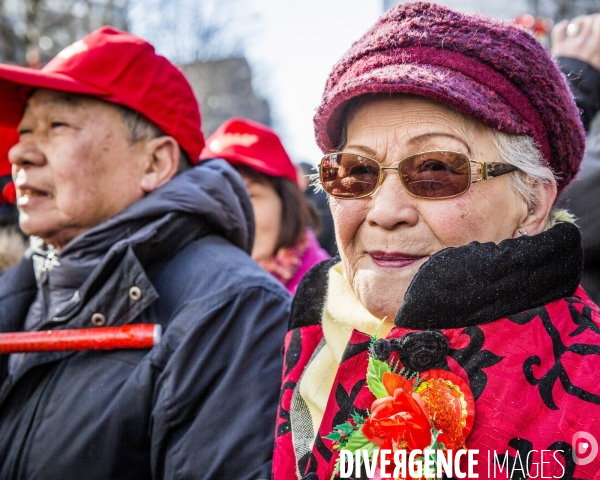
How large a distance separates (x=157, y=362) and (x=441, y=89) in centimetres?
127

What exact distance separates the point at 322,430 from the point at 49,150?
167cm

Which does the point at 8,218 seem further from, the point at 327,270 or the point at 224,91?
the point at 224,91

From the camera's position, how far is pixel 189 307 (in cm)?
224

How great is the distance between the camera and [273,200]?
4.57 m

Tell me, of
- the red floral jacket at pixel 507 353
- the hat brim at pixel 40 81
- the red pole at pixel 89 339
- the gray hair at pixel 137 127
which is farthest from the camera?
the gray hair at pixel 137 127

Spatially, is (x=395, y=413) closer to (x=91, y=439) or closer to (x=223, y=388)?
(x=223, y=388)

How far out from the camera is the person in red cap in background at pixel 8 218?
10.1 ft

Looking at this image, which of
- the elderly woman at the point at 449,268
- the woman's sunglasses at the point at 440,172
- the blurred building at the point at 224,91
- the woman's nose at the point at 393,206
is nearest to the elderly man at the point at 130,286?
the elderly woman at the point at 449,268

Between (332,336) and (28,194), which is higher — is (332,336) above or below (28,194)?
below

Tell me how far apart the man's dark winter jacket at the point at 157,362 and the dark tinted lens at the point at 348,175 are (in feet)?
2.01

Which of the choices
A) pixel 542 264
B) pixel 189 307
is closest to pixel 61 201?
pixel 189 307

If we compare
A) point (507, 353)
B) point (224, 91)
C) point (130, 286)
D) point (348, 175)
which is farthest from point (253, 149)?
point (224, 91)

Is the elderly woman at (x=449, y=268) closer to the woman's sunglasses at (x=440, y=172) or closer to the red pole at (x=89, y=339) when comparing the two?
the woman's sunglasses at (x=440, y=172)

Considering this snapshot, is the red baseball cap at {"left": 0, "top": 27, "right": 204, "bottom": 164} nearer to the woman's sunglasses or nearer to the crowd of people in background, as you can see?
the crowd of people in background
